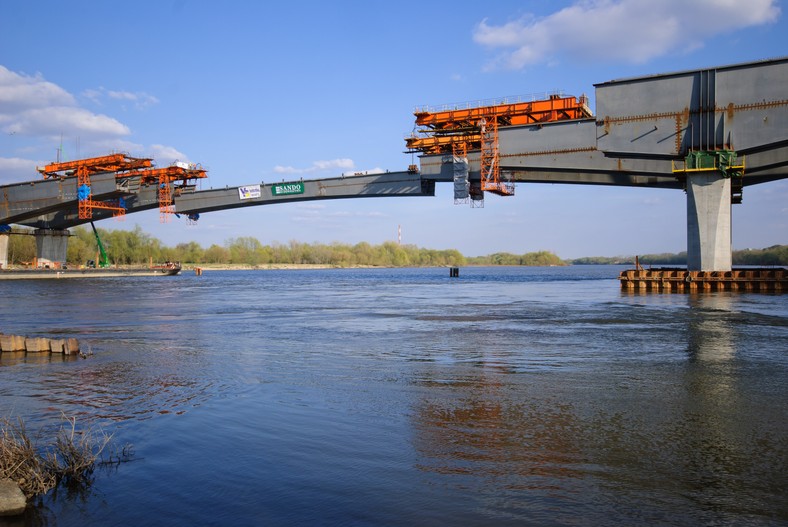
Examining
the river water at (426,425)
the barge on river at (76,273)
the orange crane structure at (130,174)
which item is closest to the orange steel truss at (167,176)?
the orange crane structure at (130,174)

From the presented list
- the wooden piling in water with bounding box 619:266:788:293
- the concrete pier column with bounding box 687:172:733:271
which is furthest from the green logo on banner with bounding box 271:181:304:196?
the concrete pier column with bounding box 687:172:733:271

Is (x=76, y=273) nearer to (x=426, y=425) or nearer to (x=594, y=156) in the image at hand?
(x=594, y=156)

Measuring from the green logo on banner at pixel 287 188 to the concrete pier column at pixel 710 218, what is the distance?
35.5 metres

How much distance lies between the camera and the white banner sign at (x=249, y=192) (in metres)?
60.9

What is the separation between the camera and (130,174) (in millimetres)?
62594

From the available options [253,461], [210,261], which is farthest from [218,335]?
[210,261]

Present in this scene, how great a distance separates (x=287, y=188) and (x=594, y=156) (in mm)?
31081

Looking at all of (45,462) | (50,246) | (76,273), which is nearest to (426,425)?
(45,462)

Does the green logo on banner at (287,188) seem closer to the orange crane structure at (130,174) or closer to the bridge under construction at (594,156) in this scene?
the bridge under construction at (594,156)

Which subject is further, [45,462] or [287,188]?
[287,188]

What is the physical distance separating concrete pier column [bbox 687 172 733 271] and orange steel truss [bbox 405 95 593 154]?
11195mm

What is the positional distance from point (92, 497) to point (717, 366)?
12539mm

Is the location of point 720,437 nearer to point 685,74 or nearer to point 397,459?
point 397,459

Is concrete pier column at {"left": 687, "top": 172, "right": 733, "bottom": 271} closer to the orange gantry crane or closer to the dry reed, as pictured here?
the orange gantry crane
